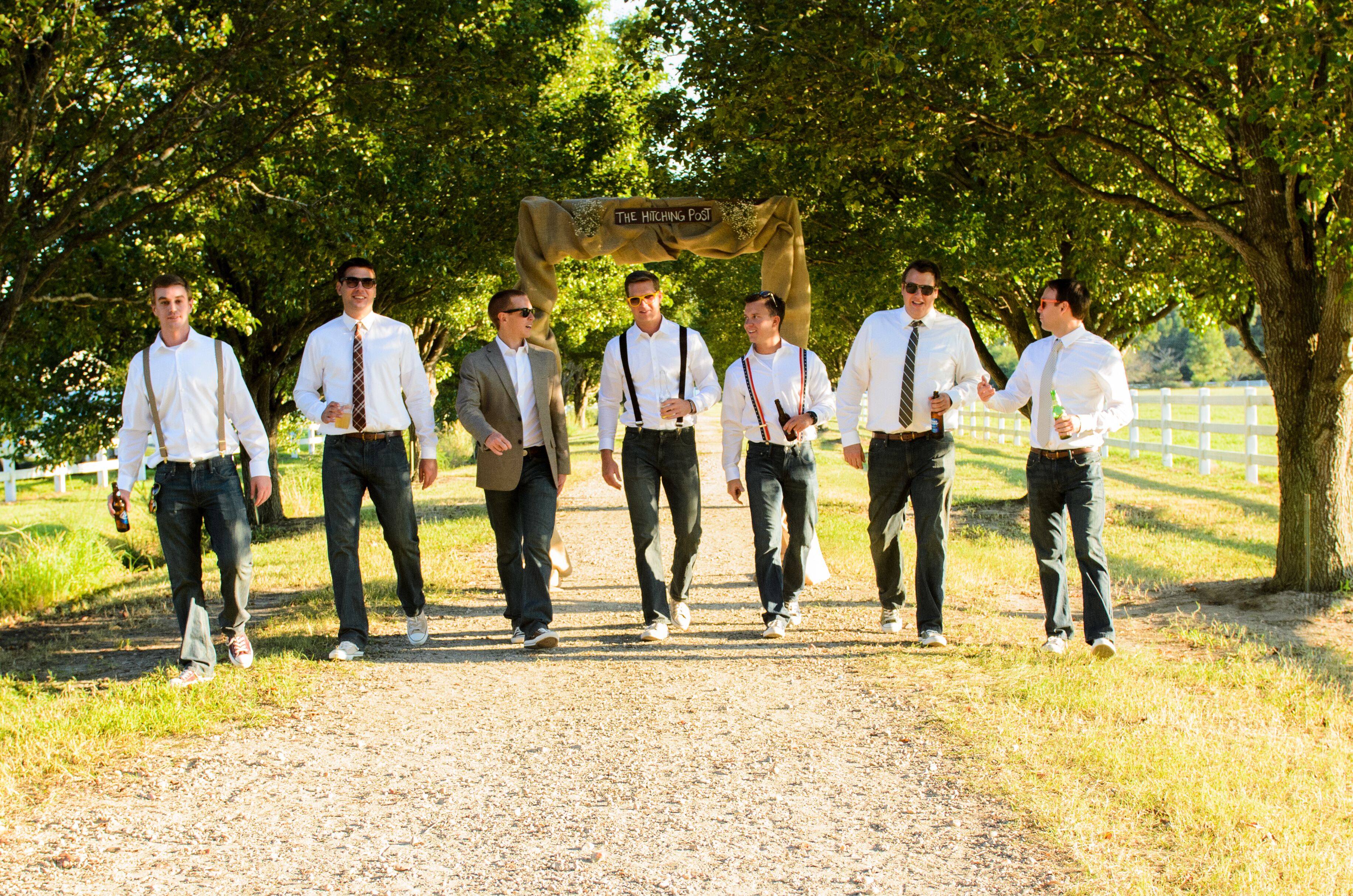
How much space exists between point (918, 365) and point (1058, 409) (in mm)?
921

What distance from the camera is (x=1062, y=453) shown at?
671 cm

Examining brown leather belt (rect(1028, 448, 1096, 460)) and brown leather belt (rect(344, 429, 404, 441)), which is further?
brown leather belt (rect(344, 429, 404, 441))

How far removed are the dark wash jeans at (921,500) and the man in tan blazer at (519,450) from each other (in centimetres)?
208

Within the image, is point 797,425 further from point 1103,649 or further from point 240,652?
point 240,652

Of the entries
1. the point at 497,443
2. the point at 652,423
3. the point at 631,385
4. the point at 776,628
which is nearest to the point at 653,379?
the point at 631,385

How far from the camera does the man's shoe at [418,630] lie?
7367mm

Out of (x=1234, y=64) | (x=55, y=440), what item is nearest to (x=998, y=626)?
(x=1234, y=64)

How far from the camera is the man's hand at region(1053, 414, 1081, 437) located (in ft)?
21.0

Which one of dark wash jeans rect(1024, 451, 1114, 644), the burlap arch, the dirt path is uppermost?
the burlap arch

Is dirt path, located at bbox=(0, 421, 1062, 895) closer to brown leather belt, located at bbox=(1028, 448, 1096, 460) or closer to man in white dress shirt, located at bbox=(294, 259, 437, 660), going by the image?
man in white dress shirt, located at bbox=(294, 259, 437, 660)

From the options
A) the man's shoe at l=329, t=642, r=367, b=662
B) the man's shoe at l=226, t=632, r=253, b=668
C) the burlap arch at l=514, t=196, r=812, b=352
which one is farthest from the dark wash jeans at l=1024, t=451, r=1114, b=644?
the man's shoe at l=226, t=632, r=253, b=668

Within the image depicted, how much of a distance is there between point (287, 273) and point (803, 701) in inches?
397

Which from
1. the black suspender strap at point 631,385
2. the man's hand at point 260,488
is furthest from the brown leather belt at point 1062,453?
the man's hand at point 260,488

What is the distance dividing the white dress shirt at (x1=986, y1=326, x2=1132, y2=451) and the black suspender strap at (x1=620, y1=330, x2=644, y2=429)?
2246 mm
